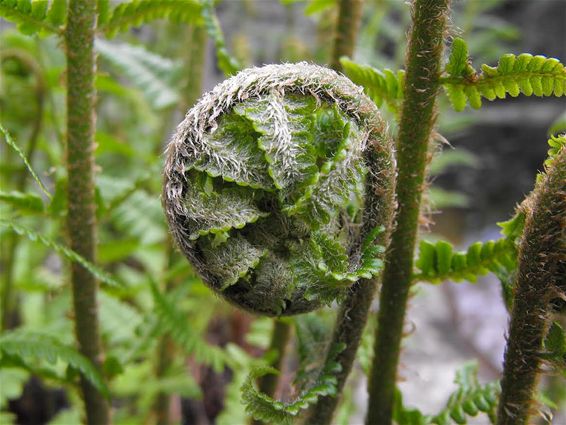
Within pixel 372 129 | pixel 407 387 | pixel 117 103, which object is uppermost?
pixel 117 103

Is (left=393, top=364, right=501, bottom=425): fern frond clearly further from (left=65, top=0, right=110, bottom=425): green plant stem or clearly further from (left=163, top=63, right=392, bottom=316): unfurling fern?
(left=65, top=0, right=110, bottom=425): green plant stem

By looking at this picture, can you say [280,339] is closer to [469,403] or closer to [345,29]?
[469,403]

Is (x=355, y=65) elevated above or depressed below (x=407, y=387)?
above

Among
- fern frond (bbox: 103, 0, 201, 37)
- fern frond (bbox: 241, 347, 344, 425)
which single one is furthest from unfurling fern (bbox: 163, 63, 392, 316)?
fern frond (bbox: 103, 0, 201, 37)

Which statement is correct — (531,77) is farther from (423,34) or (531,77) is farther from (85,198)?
(85,198)

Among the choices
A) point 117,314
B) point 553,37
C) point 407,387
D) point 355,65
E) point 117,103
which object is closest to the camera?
point 355,65

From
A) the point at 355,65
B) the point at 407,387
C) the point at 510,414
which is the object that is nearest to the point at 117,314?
the point at 355,65
